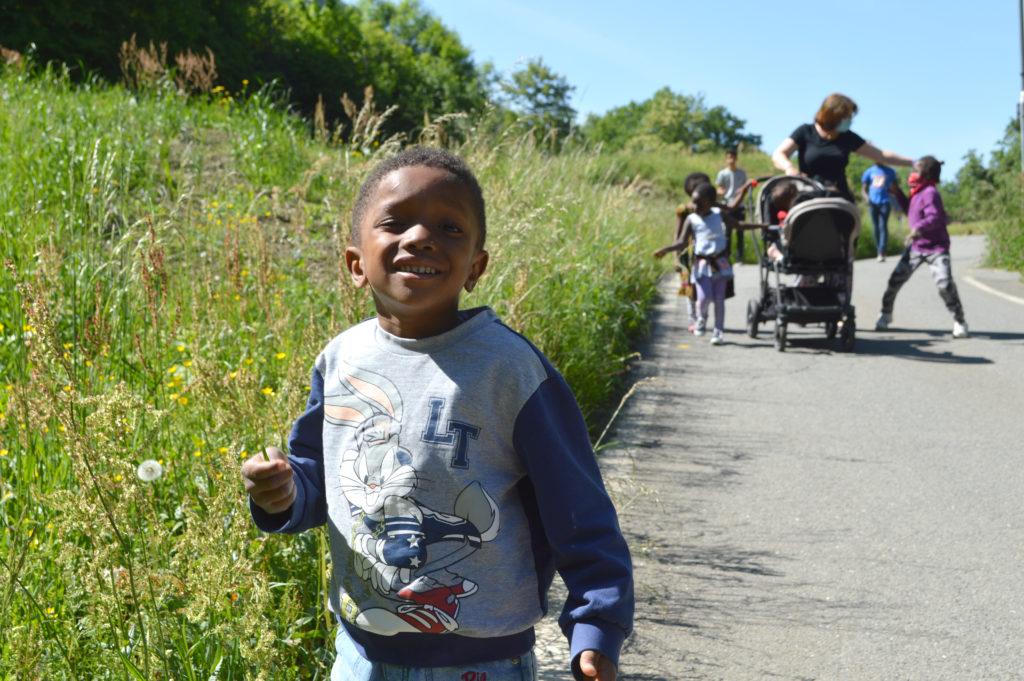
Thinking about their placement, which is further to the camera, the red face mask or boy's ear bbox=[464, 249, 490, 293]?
the red face mask

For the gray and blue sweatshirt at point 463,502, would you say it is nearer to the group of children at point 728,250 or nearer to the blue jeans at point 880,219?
the group of children at point 728,250

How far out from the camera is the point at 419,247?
165 cm

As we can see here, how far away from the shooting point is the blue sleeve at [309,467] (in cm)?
177

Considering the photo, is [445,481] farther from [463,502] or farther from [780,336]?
[780,336]

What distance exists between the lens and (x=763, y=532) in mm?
4320

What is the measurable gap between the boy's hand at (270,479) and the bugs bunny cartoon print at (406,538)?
0.41 feet

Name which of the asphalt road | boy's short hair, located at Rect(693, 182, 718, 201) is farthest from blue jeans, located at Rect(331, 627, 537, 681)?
boy's short hair, located at Rect(693, 182, 718, 201)

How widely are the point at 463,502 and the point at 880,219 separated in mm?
15943

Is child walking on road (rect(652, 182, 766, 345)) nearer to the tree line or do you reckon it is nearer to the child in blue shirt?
the tree line

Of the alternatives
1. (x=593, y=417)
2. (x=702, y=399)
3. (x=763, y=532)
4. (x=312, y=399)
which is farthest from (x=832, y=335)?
(x=312, y=399)

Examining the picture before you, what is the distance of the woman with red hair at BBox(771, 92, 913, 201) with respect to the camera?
9109 millimetres

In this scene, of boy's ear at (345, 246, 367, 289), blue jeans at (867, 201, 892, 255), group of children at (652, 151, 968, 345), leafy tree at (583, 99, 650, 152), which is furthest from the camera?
leafy tree at (583, 99, 650, 152)

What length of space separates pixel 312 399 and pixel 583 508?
601 mm

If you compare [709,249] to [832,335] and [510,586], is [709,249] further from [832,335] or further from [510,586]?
[510,586]
